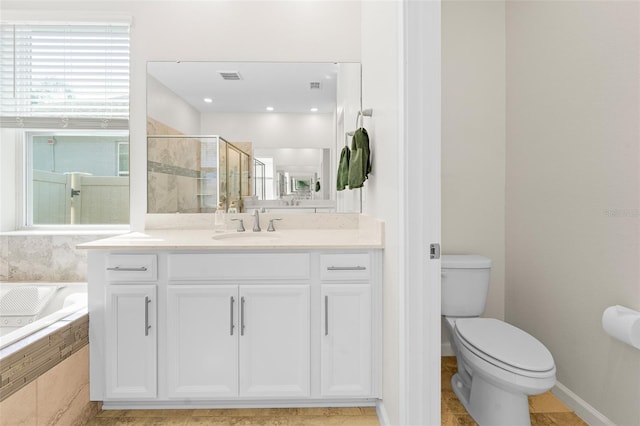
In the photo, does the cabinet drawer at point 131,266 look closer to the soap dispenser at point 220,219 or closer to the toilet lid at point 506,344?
the soap dispenser at point 220,219

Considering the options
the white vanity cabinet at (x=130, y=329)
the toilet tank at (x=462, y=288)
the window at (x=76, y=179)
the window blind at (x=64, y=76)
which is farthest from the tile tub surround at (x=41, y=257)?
the toilet tank at (x=462, y=288)

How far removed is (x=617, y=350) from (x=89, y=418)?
2.50 m

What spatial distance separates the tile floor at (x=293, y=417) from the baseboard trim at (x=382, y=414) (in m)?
0.04

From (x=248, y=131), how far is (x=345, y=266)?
1.20m

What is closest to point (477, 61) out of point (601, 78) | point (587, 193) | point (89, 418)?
point (601, 78)

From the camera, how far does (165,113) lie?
240cm

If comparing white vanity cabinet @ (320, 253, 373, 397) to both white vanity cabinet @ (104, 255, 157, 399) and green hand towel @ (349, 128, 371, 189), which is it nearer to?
green hand towel @ (349, 128, 371, 189)

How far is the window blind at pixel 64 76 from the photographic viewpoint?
236 centimetres

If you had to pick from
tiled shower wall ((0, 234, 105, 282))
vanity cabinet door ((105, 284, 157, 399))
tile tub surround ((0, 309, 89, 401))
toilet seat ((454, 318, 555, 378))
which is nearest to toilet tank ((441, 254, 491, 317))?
toilet seat ((454, 318, 555, 378))

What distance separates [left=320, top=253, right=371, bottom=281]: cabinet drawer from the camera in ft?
5.93

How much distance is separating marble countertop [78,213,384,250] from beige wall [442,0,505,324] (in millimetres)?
684

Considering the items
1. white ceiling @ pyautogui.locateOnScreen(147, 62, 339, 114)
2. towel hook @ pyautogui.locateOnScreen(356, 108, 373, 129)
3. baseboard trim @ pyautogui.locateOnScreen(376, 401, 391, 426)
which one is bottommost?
baseboard trim @ pyautogui.locateOnScreen(376, 401, 391, 426)

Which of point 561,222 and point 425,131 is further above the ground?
point 425,131

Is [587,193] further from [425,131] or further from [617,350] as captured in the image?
[425,131]
